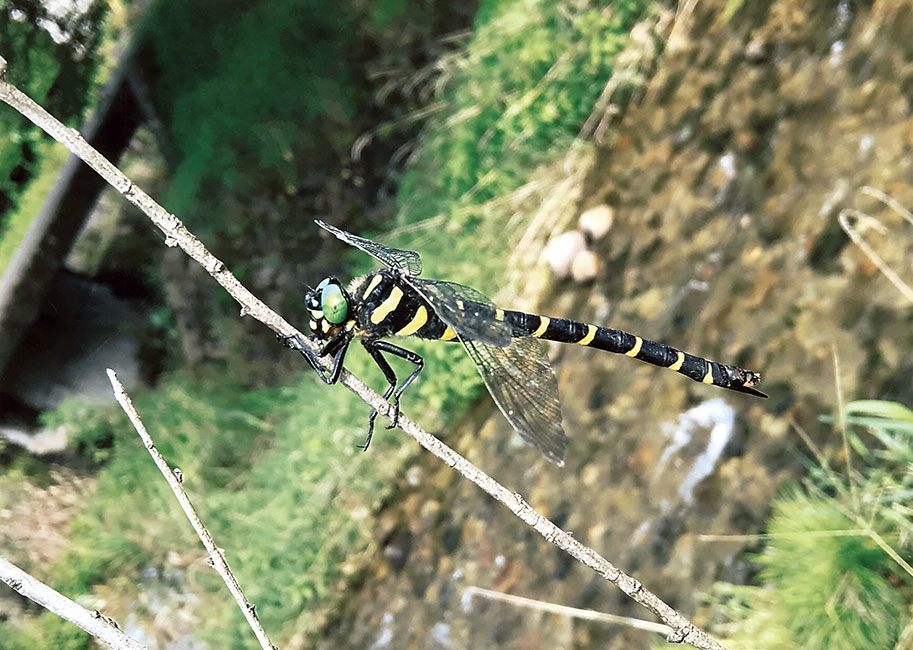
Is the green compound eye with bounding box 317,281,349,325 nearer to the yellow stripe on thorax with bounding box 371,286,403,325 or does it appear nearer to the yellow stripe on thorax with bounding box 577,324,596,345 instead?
the yellow stripe on thorax with bounding box 371,286,403,325

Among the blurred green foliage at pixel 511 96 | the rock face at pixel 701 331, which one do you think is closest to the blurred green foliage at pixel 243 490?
the rock face at pixel 701 331

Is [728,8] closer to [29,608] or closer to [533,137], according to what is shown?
[533,137]

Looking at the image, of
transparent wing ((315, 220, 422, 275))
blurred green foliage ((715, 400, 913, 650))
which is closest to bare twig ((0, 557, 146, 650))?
transparent wing ((315, 220, 422, 275))

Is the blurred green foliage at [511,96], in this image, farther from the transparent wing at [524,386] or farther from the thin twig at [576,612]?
the transparent wing at [524,386]

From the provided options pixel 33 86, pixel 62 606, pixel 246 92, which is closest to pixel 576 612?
pixel 62 606

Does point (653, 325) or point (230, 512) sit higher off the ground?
point (653, 325)

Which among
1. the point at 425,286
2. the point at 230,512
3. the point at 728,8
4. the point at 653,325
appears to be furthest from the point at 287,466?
the point at 728,8
